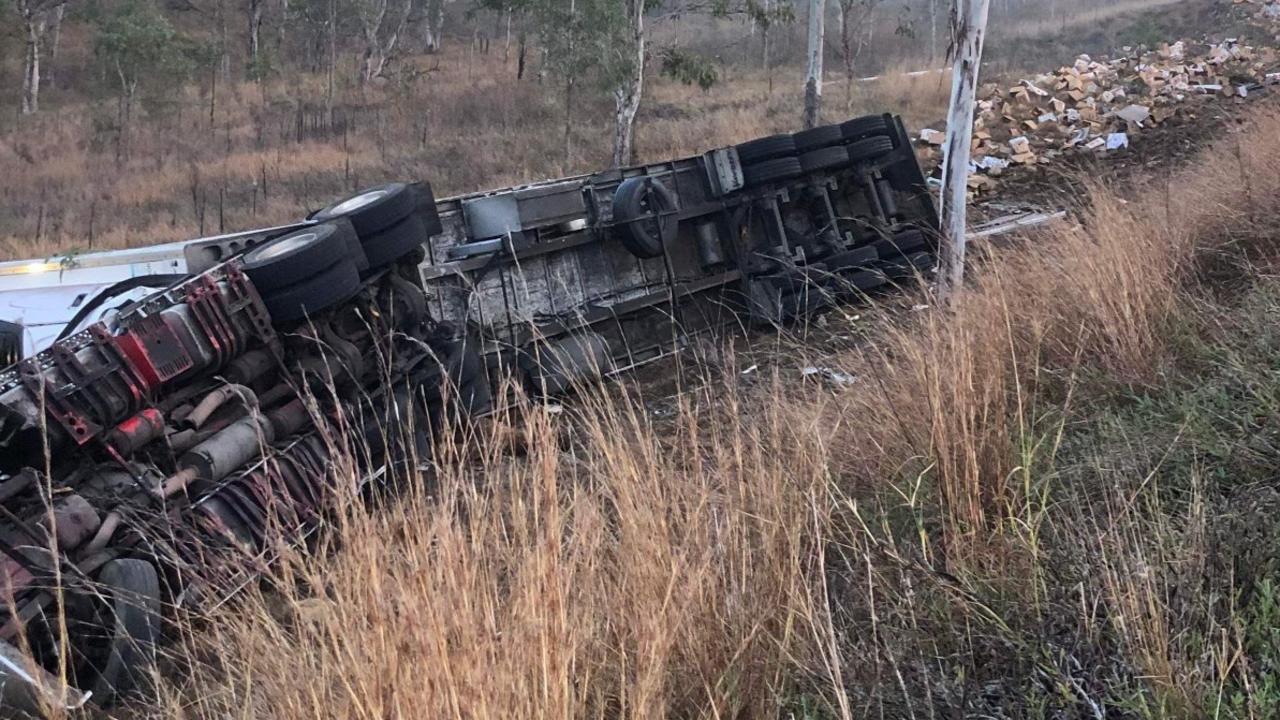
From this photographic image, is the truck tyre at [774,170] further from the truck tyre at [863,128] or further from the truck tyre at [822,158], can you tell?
the truck tyre at [863,128]

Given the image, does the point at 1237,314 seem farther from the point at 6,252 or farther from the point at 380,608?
the point at 6,252

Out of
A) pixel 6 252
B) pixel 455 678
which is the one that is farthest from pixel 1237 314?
pixel 6 252

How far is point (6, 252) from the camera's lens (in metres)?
19.9

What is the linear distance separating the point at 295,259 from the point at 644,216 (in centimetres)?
361

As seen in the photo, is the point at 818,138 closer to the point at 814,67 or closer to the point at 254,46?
the point at 814,67

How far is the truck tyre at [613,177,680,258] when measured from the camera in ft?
29.3

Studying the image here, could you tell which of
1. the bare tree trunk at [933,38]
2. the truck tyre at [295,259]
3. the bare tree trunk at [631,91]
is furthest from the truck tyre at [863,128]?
the bare tree trunk at [933,38]

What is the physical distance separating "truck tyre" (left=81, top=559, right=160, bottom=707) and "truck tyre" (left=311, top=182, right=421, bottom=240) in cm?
295

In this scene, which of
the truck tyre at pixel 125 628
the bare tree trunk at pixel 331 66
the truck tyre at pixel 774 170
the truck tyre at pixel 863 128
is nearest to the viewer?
the truck tyre at pixel 125 628

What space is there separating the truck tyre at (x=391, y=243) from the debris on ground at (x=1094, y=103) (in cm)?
897

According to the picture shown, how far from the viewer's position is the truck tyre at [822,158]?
30.9ft

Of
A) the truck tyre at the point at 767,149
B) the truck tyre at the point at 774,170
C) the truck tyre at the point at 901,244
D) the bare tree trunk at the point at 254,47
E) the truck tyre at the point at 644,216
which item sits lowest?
the truck tyre at the point at 901,244

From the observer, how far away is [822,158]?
31.0ft

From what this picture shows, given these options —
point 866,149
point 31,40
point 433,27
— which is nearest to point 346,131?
point 31,40
